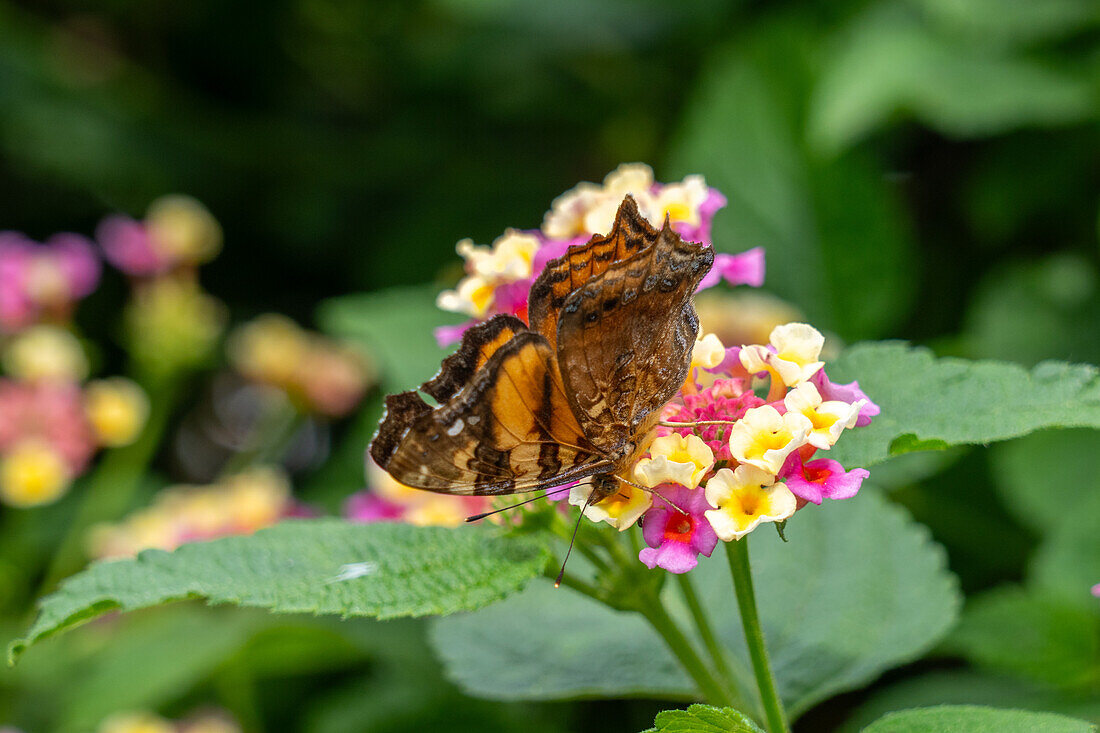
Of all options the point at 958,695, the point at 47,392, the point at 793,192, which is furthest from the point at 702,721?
the point at 47,392

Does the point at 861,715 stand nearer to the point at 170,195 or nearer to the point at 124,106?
the point at 170,195

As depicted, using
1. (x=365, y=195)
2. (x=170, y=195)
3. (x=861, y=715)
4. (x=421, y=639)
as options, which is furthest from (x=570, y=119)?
(x=861, y=715)

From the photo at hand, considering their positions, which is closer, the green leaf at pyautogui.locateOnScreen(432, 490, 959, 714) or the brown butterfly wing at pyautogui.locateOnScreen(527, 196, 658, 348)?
the brown butterfly wing at pyautogui.locateOnScreen(527, 196, 658, 348)

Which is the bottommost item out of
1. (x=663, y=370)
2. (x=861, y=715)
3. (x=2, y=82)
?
(x=861, y=715)

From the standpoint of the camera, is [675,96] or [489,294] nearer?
[489,294]

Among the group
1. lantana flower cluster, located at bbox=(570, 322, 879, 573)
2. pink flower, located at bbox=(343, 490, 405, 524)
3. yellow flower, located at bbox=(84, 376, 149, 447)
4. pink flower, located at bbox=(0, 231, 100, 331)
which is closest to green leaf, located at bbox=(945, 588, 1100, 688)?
lantana flower cluster, located at bbox=(570, 322, 879, 573)

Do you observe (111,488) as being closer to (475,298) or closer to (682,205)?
(475,298)

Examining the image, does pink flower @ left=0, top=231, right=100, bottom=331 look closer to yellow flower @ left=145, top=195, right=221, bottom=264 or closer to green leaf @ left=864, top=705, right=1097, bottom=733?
yellow flower @ left=145, top=195, right=221, bottom=264
